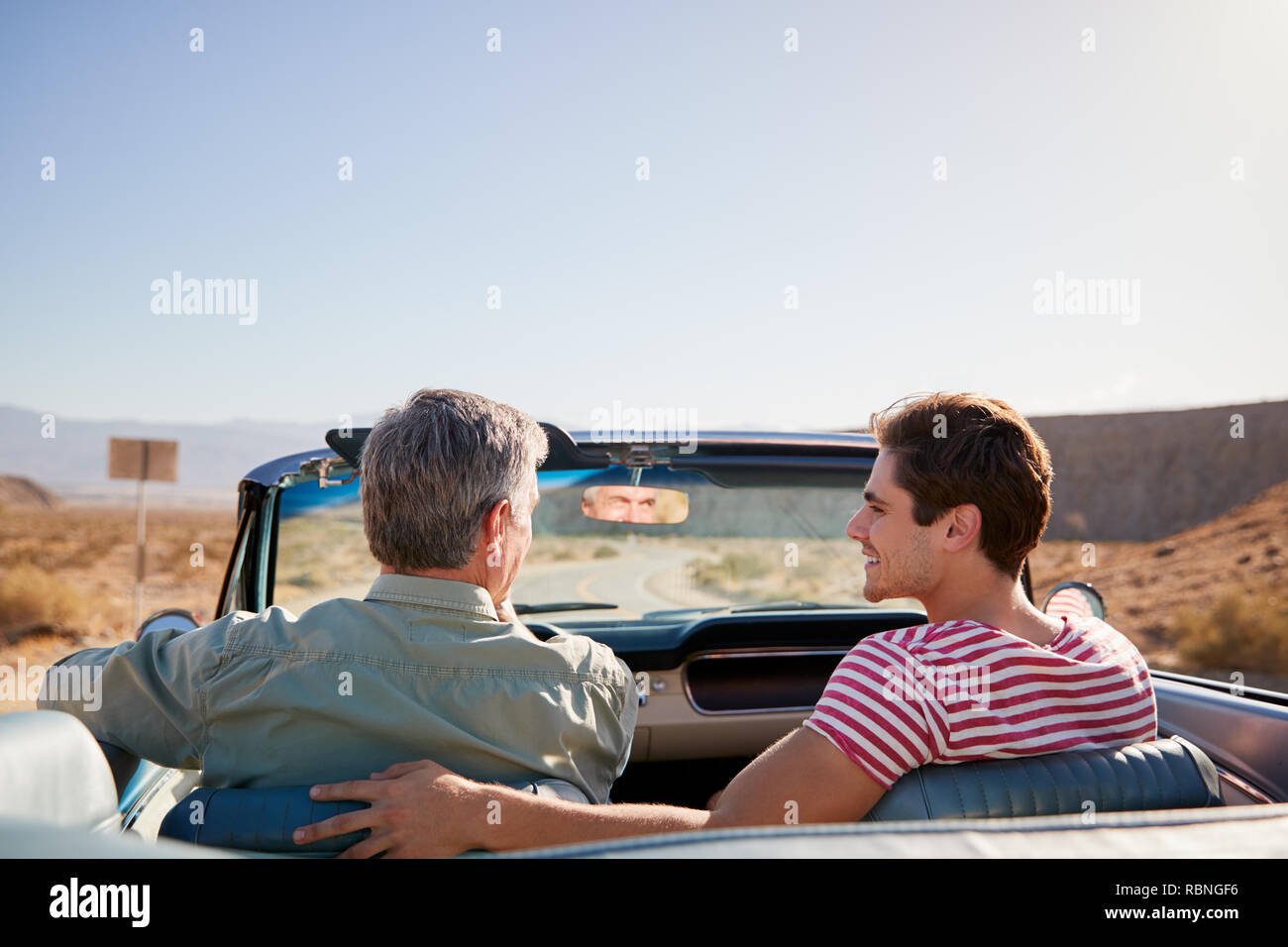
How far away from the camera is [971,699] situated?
1.74 metres

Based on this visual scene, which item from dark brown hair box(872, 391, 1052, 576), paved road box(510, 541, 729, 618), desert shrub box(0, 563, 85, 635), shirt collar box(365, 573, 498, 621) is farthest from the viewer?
desert shrub box(0, 563, 85, 635)

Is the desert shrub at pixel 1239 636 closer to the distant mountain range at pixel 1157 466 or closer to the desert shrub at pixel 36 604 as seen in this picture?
the distant mountain range at pixel 1157 466

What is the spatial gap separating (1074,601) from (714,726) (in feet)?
4.21

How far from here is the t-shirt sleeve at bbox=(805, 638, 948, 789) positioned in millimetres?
1670

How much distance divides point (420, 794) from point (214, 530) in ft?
226

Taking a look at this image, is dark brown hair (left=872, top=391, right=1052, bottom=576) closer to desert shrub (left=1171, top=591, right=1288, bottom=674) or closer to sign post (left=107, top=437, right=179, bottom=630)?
sign post (left=107, top=437, right=179, bottom=630)

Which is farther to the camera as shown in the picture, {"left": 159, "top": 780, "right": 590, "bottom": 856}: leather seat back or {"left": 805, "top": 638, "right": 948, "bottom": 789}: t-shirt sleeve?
{"left": 805, "top": 638, "right": 948, "bottom": 789}: t-shirt sleeve

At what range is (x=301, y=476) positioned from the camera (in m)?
2.79

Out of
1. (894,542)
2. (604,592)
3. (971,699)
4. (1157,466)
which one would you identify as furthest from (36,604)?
(1157,466)

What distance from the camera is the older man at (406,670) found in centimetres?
174

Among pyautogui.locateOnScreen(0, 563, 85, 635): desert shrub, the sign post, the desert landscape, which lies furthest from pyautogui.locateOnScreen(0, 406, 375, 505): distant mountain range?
the sign post

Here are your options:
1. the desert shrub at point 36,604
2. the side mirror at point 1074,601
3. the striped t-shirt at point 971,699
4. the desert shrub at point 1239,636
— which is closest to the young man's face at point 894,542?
the striped t-shirt at point 971,699

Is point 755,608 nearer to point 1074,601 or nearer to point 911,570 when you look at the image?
point 1074,601

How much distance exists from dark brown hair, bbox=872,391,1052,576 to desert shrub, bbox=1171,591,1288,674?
77.7 ft
